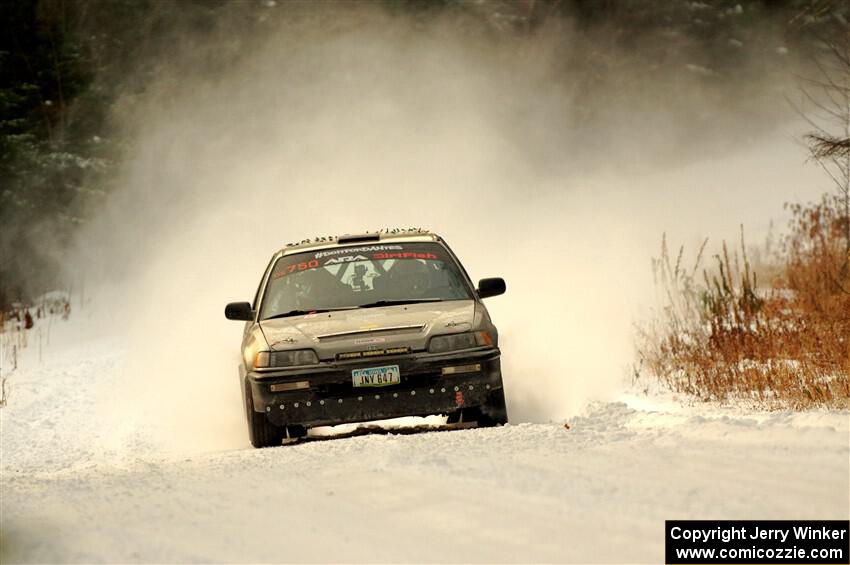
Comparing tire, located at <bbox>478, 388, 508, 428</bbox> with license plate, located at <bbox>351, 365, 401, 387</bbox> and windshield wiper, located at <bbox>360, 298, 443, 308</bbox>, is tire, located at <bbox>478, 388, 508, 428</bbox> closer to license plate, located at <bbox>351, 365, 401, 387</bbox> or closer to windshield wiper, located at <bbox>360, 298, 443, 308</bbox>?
license plate, located at <bbox>351, 365, 401, 387</bbox>

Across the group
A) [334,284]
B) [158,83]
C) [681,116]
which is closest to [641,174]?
[681,116]

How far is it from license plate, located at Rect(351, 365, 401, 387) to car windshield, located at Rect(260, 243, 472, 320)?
4.40 ft

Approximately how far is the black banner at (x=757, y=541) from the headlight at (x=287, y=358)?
427 cm

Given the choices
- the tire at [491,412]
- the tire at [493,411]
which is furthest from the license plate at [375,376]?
the tire at [493,411]


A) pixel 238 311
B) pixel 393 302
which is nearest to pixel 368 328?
pixel 393 302

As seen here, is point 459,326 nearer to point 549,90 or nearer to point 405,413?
point 405,413

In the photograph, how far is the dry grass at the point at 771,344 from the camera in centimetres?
1045

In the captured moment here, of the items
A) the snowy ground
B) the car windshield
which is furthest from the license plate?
the car windshield

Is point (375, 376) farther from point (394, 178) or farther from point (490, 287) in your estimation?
point (394, 178)

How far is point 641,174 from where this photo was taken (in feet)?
129

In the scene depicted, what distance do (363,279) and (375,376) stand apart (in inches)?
79.7

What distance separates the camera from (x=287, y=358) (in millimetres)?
9477

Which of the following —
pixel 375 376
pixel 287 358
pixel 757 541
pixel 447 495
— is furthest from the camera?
pixel 287 358

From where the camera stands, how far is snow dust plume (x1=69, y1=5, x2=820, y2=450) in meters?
22.4
